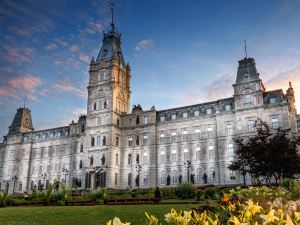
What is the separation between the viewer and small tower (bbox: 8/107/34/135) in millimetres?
82406

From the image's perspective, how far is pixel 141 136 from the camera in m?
63.5

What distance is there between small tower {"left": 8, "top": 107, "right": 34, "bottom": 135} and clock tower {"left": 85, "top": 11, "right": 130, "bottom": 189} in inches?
1039

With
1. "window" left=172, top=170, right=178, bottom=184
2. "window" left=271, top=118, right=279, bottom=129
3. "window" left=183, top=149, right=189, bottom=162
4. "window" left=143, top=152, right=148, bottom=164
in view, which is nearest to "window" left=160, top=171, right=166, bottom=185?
"window" left=172, top=170, right=178, bottom=184

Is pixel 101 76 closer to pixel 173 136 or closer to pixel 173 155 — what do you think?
pixel 173 136

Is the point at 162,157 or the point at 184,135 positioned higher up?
the point at 184,135

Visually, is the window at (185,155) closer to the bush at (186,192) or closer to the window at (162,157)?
the window at (162,157)

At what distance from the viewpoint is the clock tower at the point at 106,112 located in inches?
2367

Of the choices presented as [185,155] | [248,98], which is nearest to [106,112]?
[185,155]

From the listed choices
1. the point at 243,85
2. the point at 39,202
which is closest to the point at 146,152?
the point at 243,85

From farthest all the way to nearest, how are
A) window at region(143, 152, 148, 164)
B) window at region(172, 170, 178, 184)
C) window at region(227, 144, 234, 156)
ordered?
1. window at region(143, 152, 148, 164)
2. window at region(172, 170, 178, 184)
3. window at region(227, 144, 234, 156)

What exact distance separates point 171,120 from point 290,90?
21979 millimetres

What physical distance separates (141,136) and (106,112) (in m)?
8.28

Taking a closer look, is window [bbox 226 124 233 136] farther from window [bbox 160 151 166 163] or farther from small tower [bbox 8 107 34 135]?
small tower [bbox 8 107 34 135]

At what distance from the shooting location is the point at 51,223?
1474cm
